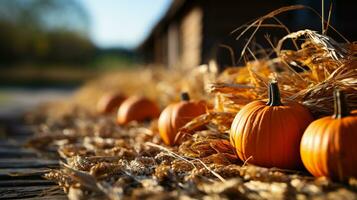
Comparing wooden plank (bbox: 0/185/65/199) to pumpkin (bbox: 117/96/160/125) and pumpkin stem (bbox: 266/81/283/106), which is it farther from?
pumpkin (bbox: 117/96/160/125)

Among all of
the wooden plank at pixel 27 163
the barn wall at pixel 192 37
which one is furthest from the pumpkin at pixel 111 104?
the wooden plank at pixel 27 163

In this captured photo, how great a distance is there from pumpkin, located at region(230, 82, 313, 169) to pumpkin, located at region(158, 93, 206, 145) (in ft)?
3.41

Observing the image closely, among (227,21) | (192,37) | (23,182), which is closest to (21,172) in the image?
(23,182)

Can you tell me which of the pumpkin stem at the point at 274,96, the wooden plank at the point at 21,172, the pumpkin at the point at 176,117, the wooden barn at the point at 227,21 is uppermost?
the wooden barn at the point at 227,21

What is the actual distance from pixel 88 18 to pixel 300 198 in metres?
59.0

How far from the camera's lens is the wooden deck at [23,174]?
9.04 ft

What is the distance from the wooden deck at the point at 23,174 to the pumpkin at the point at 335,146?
1.39 m

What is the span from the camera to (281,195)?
2150mm

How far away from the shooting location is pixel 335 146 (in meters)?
2.40

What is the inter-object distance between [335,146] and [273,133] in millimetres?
457

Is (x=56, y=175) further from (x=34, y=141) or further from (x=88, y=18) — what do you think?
(x=88, y=18)

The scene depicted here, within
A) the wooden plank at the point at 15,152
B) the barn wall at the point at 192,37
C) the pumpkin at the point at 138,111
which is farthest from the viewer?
the barn wall at the point at 192,37

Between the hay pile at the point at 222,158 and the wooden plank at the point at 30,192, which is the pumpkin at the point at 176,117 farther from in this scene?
the wooden plank at the point at 30,192

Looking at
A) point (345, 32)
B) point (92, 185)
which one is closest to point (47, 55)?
point (345, 32)
